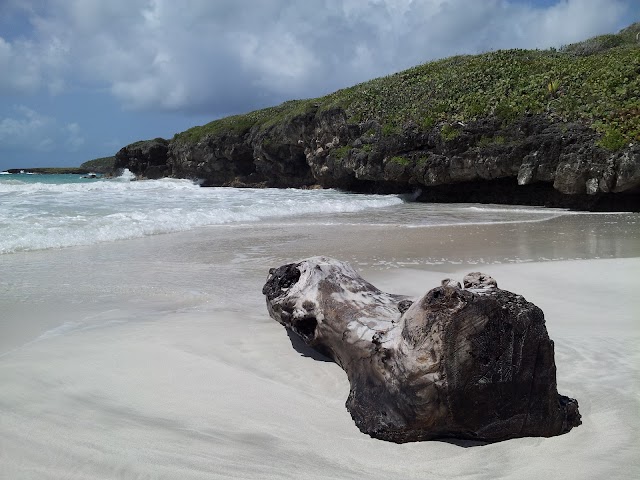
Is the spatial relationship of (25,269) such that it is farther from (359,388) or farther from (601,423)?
(601,423)

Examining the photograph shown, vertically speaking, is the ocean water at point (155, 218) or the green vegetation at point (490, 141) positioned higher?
the green vegetation at point (490, 141)

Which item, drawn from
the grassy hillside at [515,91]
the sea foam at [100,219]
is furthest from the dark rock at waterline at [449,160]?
the sea foam at [100,219]

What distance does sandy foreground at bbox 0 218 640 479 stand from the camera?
2326mm

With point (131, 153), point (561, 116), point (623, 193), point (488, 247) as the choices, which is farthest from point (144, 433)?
point (131, 153)

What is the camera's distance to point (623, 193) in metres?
16.2

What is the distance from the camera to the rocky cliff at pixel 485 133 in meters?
16.8

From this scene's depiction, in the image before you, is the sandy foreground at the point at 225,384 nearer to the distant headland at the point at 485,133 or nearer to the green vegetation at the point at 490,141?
the distant headland at the point at 485,133

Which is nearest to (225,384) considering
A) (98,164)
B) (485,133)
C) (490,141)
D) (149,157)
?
(490,141)

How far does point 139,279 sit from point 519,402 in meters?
4.91

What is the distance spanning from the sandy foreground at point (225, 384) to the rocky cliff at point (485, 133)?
11.1 metres

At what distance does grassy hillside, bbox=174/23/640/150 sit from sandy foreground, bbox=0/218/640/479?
13072 millimetres

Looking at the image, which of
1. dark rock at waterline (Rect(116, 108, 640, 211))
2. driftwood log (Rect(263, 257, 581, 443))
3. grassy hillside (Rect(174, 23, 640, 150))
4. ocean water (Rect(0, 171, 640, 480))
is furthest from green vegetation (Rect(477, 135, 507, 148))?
driftwood log (Rect(263, 257, 581, 443))

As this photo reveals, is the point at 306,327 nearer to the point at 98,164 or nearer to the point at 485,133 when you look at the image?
→ the point at 485,133

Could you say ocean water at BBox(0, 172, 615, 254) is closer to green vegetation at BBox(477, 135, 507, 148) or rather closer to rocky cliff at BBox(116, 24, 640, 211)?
rocky cliff at BBox(116, 24, 640, 211)
